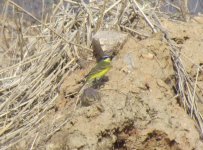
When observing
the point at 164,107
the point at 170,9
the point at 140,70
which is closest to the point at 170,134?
the point at 164,107

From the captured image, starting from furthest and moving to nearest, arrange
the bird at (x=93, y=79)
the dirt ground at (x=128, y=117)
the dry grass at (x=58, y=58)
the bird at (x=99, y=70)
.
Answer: the dry grass at (x=58, y=58), the bird at (x=99, y=70), the bird at (x=93, y=79), the dirt ground at (x=128, y=117)

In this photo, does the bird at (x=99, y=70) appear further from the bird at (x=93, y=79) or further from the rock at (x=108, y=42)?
the rock at (x=108, y=42)

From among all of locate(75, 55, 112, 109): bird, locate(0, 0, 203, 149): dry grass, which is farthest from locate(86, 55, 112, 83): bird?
locate(0, 0, 203, 149): dry grass

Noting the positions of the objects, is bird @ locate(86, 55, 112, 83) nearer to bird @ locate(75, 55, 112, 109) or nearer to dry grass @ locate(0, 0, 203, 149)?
bird @ locate(75, 55, 112, 109)

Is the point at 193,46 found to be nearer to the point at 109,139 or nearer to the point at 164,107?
the point at 164,107

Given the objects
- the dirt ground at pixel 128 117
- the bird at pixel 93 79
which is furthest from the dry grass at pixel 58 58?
the bird at pixel 93 79

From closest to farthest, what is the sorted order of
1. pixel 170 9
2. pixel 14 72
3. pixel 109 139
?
1. pixel 109 139
2. pixel 14 72
3. pixel 170 9
